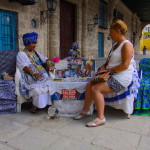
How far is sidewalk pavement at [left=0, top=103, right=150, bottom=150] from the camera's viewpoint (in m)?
2.15

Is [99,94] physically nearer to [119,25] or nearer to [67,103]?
[67,103]

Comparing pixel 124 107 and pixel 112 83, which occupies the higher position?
pixel 112 83

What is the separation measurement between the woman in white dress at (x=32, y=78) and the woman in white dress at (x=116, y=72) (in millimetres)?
689

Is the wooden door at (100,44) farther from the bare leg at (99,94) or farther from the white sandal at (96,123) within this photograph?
the white sandal at (96,123)

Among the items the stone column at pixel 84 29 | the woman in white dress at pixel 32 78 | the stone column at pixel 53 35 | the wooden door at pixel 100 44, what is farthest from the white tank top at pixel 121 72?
the wooden door at pixel 100 44

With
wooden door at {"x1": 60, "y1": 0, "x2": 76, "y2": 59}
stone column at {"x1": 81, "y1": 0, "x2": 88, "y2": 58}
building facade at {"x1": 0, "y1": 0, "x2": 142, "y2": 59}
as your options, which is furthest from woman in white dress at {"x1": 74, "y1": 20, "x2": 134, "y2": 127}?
stone column at {"x1": 81, "y1": 0, "x2": 88, "y2": 58}

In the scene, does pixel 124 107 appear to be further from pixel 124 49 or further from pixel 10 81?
pixel 10 81

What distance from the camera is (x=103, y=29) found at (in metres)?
14.0

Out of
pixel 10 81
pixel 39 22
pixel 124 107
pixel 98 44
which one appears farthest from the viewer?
pixel 98 44

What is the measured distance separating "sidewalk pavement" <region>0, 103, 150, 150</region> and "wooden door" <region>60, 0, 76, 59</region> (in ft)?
22.1

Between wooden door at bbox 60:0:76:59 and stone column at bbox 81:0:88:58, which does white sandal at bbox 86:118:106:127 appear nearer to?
wooden door at bbox 60:0:76:59

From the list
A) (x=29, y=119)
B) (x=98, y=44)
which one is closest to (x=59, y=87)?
(x=29, y=119)

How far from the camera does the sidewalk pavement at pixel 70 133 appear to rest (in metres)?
2.15

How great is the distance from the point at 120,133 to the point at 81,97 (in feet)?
2.79
